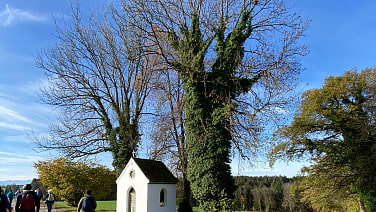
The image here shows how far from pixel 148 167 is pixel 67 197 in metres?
11.4

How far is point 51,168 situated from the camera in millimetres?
24125

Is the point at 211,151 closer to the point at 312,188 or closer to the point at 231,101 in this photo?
the point at 231,101

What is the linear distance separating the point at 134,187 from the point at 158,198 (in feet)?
5.26

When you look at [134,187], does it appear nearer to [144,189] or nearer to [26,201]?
[144,189]

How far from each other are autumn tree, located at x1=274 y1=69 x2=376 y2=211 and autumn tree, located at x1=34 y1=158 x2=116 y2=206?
1575 centimetres

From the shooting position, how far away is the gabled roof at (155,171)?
56.3ft

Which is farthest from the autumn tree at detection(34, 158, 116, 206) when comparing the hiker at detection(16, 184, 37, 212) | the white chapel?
the hiker at detection(16, 184, 37, 212)

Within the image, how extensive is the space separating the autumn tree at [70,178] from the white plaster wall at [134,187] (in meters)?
7.81

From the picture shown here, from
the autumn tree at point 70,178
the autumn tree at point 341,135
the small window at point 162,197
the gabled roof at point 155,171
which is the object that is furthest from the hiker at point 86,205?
the autumn tree at point 341,135

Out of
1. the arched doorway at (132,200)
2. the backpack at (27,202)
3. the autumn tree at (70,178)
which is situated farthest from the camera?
the autumn tree at (70,178)

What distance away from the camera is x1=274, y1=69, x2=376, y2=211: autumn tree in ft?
68.0

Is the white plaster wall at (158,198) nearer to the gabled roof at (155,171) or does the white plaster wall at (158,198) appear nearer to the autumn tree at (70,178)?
the gabled roof at (155,171)

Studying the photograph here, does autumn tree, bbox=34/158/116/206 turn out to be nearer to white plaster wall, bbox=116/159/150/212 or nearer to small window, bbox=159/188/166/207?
white plaster wall, bbox=116/159/150/212

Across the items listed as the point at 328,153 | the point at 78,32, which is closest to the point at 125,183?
the point at 78,32
